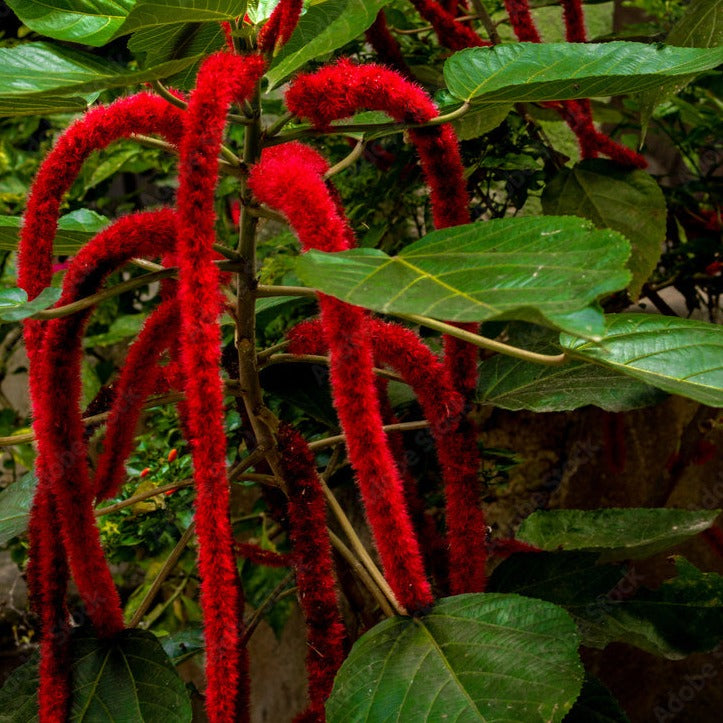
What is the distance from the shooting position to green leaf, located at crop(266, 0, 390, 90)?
0.57m

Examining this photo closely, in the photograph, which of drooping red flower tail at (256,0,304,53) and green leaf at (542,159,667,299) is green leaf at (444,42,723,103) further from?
green leaf at (542,159,667,299)

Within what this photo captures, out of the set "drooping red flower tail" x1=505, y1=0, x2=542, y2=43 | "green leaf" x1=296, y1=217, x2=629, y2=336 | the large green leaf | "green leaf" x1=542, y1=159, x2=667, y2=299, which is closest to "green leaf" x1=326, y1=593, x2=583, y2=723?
the large green leaf

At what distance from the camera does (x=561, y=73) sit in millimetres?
602

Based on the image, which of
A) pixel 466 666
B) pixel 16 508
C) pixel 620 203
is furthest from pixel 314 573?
pixel 620 203

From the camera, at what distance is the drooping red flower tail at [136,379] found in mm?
607

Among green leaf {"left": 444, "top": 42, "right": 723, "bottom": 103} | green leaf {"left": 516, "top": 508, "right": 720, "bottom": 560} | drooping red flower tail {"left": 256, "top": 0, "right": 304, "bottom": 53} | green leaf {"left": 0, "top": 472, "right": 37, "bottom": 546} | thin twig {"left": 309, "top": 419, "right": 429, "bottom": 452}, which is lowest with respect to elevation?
green leaf {"left": 516, "top": 508, "right": 720, "bottom": 560}

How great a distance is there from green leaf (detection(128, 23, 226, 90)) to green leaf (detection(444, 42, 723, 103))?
0.61ft

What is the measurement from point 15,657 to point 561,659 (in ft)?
5.72

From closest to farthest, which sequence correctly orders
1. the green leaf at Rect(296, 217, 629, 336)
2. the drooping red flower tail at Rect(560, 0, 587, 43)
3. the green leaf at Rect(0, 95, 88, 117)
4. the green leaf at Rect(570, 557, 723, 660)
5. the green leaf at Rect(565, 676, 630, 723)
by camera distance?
the green leaf at Rect(296, 217, 629, 336), the green leaf at Rect(0, 95, 88, 117), the green leaf at Rect(565, 676, 630, 723), the green leaf at Rect(570, 557, 723, 660), the drooping red flower tail at Rect(560, 0, 587, 43)

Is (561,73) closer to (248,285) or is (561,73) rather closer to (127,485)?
(248,285)

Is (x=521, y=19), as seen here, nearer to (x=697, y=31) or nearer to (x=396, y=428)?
(x=697, y=31)

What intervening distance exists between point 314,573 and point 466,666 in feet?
0.39

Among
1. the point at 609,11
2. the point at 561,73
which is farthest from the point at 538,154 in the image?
the point at 609,11

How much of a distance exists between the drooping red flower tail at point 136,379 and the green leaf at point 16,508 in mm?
165
